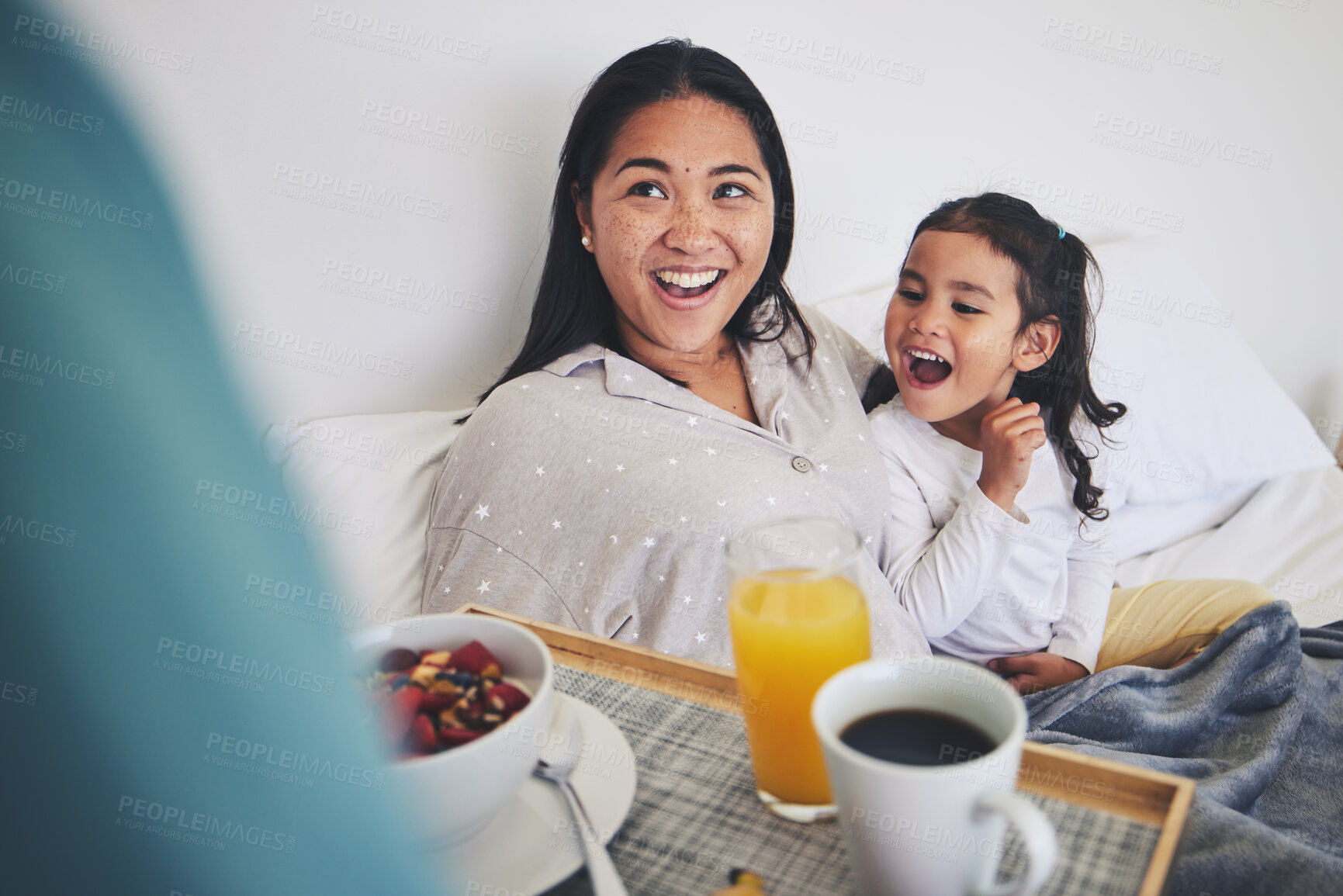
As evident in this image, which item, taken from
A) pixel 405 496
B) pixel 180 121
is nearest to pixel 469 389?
pixel 405 496

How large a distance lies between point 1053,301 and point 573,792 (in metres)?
1.08

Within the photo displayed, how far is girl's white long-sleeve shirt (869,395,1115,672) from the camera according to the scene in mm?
1302

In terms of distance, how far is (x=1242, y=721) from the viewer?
110 cm

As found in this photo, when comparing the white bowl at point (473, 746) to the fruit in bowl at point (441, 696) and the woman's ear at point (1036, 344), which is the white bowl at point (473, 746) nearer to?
the fruit in bowl at point (441, 696)

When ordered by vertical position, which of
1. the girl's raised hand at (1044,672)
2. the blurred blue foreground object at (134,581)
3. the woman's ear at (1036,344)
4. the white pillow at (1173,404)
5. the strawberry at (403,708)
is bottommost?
the girl's raised hand at (1044,672)

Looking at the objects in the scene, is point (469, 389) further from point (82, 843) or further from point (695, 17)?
point (82, 843)

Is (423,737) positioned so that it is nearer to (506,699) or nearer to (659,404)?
(506,699)

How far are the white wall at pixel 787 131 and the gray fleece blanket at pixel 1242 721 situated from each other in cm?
97

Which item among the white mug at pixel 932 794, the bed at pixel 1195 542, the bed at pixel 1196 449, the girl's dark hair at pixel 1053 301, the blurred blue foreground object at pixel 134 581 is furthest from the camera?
the bed at pixel 1196 449

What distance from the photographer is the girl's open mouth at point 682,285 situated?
125 centimetres

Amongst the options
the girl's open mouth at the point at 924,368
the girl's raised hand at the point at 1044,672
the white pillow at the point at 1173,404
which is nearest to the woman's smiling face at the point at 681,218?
the girl's open mouth at the point at 924,368

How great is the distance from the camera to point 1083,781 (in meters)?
0.63

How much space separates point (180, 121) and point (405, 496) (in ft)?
1.78

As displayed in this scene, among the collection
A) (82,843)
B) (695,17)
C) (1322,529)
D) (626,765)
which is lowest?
(1322,529)
